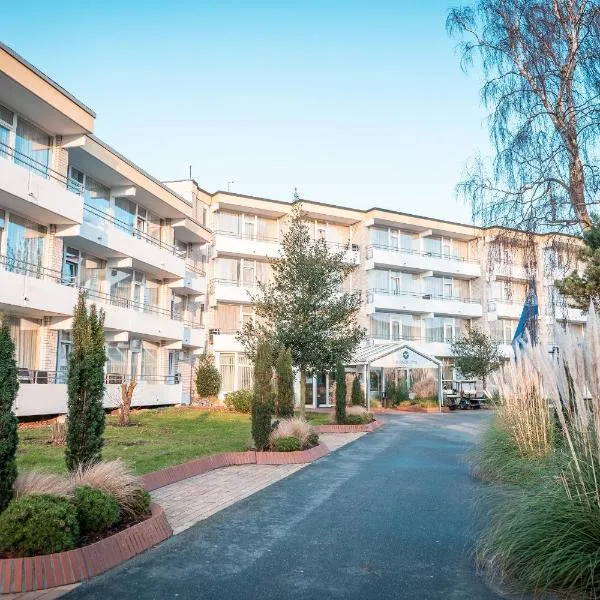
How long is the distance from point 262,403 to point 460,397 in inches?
1084

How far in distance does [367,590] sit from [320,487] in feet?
17.8

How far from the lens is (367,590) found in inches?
204

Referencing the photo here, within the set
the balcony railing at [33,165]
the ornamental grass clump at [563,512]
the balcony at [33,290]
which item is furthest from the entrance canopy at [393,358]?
the ornamental grass clump at [563,512]

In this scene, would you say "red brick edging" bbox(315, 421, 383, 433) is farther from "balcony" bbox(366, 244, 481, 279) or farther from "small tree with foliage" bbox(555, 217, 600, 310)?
"balcony" bbox(366, 244, 481, 279)

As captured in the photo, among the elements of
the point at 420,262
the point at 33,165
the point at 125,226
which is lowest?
the point at 125,226

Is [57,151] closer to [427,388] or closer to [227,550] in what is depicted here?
[227,550]

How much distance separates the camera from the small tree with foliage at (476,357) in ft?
132

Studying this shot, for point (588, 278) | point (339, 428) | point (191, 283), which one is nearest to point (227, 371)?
point (191, 283)

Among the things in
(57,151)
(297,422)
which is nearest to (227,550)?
(297,422)

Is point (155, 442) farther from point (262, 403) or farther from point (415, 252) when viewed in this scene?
point (415, 252)

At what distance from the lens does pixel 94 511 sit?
606 centimetres

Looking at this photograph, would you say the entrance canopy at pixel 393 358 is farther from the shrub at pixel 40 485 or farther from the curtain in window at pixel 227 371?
the shrub at pixel 40 485

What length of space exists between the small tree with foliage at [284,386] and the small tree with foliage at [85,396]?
9.10 meters

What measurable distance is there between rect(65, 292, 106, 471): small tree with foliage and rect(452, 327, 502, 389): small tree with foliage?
35.0 metres
